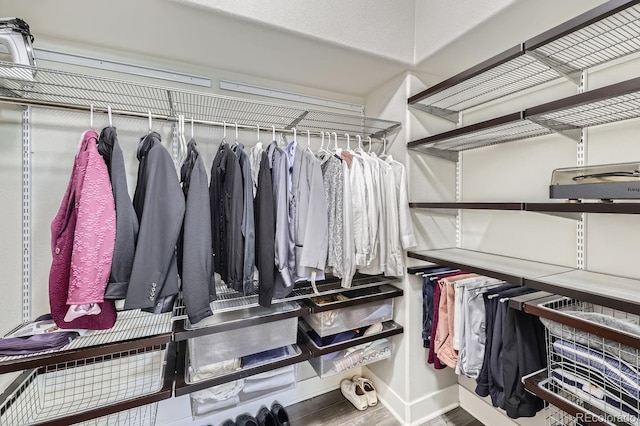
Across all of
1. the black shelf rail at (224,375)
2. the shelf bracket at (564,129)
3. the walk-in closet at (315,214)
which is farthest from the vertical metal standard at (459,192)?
the black shelf rail at (224,375)

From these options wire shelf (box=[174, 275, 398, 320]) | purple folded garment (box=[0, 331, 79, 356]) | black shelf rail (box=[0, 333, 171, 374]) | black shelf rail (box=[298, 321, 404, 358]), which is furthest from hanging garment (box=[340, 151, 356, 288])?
purple folded garment (box=[0, 331, 79, 356])

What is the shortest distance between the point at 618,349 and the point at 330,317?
115cm

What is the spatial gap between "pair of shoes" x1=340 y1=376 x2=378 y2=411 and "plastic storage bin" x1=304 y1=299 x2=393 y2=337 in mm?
573

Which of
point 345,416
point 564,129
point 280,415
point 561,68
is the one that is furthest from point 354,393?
point 561,68

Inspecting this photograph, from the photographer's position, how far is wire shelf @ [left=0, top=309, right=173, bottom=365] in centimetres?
105

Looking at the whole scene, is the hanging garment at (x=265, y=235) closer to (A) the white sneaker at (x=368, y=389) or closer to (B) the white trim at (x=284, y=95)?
(B) the white trim at (x=284, y=95)

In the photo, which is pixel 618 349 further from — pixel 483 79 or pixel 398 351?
pixel 483 79

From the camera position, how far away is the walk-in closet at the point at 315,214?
1.01 metres

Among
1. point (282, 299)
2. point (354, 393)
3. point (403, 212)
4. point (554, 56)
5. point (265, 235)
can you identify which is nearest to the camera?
point (554, 56)

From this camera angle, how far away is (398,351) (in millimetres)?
1794

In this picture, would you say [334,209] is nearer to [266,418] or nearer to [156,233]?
[156,233]

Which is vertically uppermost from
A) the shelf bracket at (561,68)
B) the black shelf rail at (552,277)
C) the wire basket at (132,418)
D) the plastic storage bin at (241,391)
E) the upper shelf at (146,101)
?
the shelf bracket at (561,68)

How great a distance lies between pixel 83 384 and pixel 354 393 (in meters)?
1.54

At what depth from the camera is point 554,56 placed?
114cm
